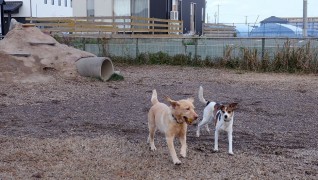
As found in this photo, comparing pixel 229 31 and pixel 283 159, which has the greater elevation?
pixel 229 31

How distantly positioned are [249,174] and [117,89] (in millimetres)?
6138

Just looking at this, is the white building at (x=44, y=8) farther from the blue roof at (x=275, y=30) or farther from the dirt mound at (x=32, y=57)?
the dirt mound at (x=32, y=57)

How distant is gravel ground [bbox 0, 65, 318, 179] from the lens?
455cm

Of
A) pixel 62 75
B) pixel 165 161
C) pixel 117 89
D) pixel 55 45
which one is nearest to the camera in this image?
pixel 165 161

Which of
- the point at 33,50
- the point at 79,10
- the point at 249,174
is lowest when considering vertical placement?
the point at 249,174

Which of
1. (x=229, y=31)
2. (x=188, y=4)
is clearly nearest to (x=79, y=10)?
(x=188, y=4)

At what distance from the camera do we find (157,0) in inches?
896

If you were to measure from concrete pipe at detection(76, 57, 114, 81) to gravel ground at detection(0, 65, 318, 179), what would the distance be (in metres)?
0.24

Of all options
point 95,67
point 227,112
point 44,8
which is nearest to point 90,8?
point 44,8

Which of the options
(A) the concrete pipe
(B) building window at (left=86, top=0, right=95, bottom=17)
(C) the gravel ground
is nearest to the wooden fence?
(B) building window at (left=86, top=0, right=95, bottom=17)

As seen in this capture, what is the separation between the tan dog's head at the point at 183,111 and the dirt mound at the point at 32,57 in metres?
6.98

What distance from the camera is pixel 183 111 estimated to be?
456cm

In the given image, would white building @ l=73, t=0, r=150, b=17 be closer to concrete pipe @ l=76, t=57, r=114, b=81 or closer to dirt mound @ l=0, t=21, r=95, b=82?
dirt mound @ l=0, t=21, r=95, b=82

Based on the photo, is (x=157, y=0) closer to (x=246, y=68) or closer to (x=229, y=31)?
(x=229, y=31)
